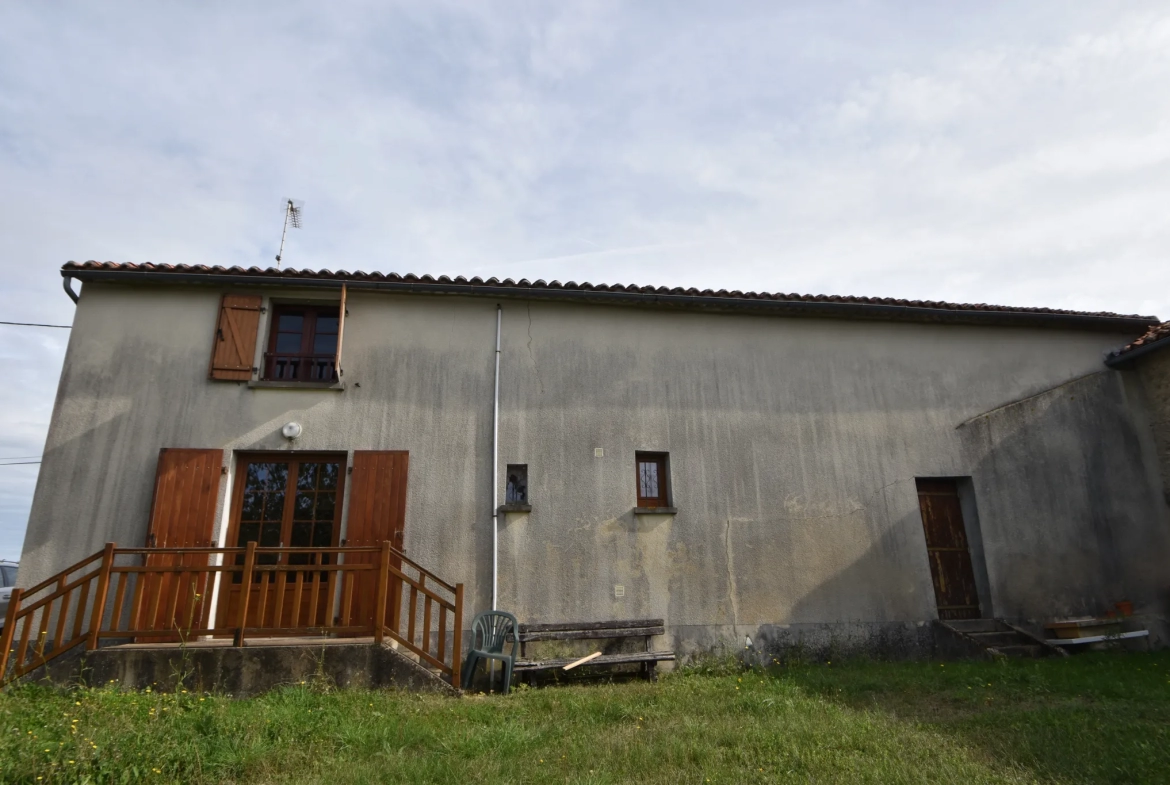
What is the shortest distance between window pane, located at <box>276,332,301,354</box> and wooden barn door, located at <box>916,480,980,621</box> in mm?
8532

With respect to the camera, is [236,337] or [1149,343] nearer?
[236,337]

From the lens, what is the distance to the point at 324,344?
848 cm

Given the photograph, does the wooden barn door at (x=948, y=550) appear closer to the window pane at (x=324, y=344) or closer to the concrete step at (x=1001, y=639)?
the concrete step at (x=1001, y=639)

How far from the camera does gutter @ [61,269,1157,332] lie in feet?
26.6

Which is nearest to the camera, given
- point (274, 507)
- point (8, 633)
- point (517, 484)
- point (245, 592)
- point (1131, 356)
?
point (8, 633)

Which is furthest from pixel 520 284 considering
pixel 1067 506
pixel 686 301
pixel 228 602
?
pixel 1067 506

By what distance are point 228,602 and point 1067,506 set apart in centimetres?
1079

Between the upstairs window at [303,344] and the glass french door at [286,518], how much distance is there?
1076mm

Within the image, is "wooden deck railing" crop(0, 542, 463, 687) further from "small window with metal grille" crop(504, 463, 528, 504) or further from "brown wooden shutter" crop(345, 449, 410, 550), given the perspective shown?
"small window with metal grille" crop(504, 463, 528, 504)

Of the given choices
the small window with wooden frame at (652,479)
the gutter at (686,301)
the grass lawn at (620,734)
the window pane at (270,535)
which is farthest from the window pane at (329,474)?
the small window with wooden frame at (652,479)

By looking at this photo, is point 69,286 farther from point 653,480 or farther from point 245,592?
point 653,480

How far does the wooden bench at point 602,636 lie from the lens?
279 inches

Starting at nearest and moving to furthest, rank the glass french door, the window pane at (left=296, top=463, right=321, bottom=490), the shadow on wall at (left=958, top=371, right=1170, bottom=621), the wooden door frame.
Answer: the glass french door → the window pane at (left=296, top=463, right=321, bottom=490) → the wooden door frame → the shadow on wall at (left=958, top=371, right=1170, bottom=621)

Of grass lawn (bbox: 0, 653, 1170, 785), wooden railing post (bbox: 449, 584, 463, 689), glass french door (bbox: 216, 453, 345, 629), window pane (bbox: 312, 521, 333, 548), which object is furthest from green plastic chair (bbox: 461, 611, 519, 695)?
window pane (bbox: 312, 521, 333, 548)
